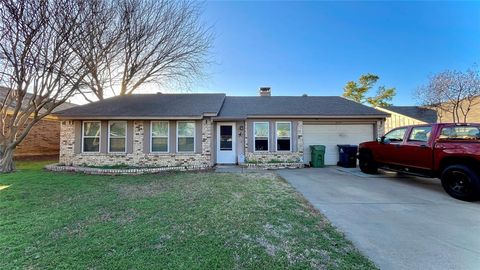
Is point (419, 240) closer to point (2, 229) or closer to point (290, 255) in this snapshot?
point (290, 255)

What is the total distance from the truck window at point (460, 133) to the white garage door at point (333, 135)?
5466mm

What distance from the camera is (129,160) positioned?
10.6 meters

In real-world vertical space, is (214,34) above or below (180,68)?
above

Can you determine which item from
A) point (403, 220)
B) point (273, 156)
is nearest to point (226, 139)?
point (273, 156)

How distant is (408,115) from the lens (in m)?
20.4

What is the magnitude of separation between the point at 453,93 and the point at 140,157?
25670mm

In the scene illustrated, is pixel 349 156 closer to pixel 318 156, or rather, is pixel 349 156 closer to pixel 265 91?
pixel 318 156

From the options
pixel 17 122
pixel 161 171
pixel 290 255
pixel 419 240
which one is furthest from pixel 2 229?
pixel 17 122

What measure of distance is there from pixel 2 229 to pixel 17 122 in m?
9.24

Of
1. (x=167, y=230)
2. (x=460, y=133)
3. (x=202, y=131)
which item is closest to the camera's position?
(x=167, y=230)

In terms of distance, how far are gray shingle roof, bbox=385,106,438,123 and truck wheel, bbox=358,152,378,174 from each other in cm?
1533

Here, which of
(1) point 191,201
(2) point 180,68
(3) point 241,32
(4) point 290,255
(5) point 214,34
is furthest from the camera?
(2) point 180,68

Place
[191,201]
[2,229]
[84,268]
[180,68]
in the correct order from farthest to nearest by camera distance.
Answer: [180,68]
[191,201]
[2,229]
[84,268]

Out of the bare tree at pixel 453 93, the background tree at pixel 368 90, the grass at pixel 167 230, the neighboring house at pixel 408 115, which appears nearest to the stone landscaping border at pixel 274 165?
the grass at pixel 167 230
